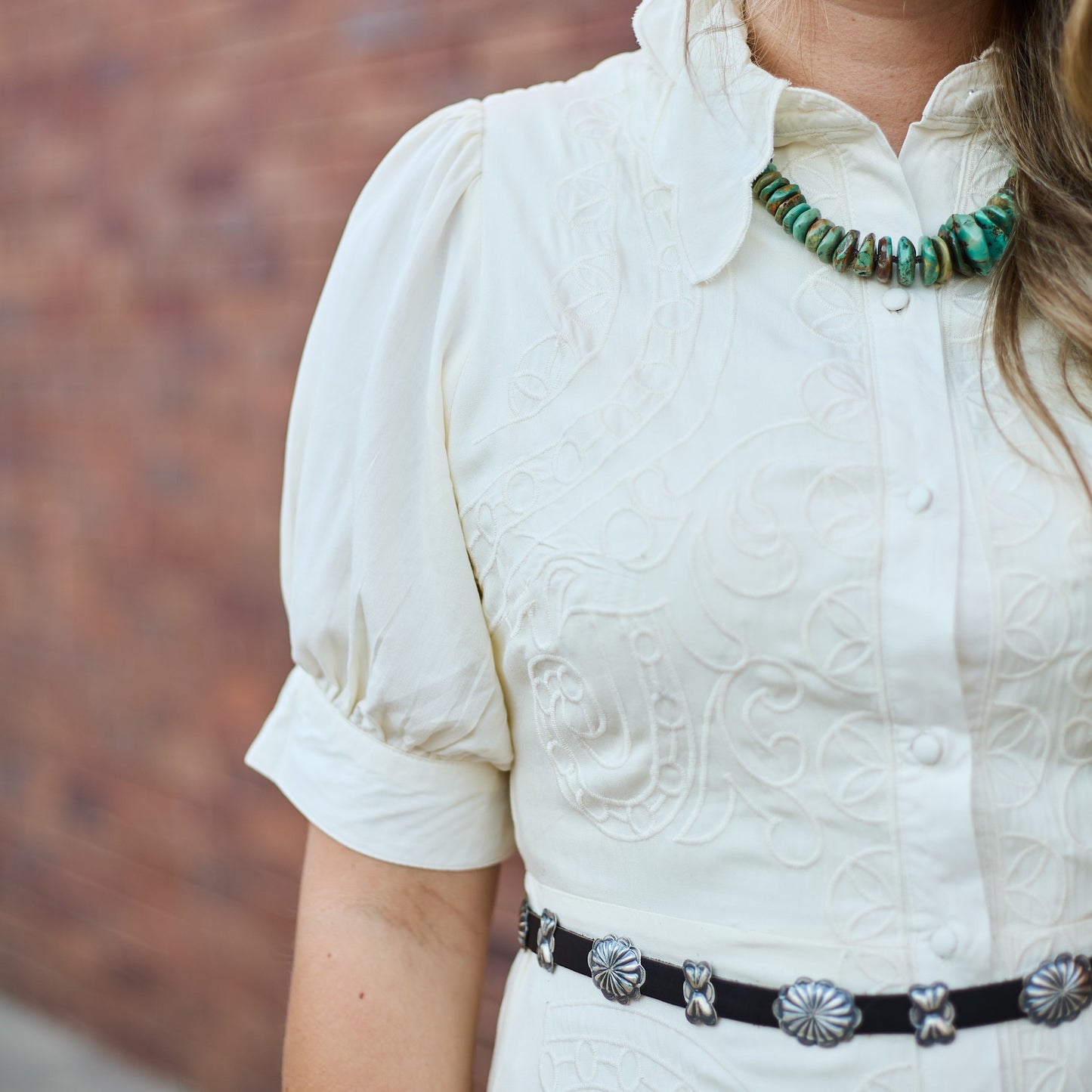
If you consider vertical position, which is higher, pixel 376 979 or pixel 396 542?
pixel 396 542

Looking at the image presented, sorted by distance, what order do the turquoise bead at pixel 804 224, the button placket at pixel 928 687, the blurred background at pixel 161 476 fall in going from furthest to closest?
the blurred background at pixel 161 476
the turquoise bead at pixel 804 224
the button placket at pixel 928 687

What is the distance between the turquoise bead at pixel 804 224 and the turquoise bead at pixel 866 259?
0.04 m

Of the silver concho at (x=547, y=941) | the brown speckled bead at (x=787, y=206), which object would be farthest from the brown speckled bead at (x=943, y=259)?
the silver concho at (x=547, y=941)

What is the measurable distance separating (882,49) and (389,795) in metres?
0.69

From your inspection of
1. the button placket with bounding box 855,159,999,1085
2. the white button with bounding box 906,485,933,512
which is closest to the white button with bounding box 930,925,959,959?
the button placket with bounding box 855,159,999,1085

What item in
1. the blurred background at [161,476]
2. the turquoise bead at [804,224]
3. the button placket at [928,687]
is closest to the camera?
the button placket at [928,687]

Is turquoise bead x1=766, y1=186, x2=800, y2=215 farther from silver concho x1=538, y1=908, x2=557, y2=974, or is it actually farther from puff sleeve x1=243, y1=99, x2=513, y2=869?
silver concho x1=538, y1=908, x2=557, y2=974

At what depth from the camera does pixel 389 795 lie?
3.10 ft

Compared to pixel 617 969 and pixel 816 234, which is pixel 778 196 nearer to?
pixel 816 234

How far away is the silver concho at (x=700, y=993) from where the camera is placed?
0.82m

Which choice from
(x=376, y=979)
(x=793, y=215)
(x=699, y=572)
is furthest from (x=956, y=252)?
(x=376, y=979)

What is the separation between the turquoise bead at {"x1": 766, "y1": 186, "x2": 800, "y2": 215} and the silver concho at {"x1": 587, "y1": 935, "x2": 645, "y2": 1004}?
54 centimetres

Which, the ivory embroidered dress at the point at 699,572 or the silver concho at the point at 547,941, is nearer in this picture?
the ivory embroidered dress at the point at 699,572

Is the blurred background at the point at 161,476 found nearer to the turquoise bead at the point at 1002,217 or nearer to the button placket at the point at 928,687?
the turquoise bead at the point at 1002,217
